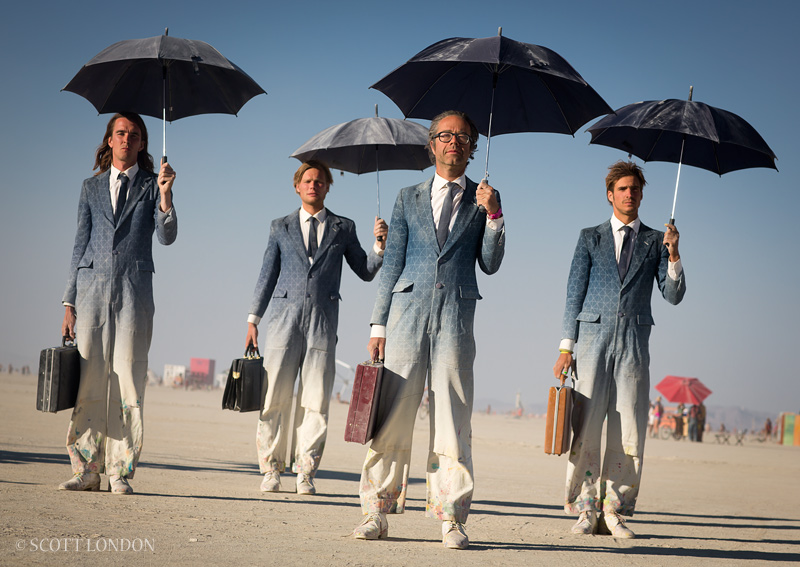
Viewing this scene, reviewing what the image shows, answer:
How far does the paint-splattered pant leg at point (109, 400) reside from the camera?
271 inches

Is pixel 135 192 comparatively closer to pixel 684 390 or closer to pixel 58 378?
pixel 58 378

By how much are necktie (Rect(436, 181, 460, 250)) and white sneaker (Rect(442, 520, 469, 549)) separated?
170 centimetres

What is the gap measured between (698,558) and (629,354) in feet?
5.11

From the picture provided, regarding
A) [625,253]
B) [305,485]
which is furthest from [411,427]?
[305,485]

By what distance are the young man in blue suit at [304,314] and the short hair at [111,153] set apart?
1582 mm

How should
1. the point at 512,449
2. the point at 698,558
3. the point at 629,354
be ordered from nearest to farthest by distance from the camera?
the point at 698,558 < the point at 629,354 < the point at 512,449

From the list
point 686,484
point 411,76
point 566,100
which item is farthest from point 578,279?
point 686,484

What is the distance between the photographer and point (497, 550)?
5348 mm

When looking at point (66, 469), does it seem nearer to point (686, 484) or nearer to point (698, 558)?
point (698, 558)

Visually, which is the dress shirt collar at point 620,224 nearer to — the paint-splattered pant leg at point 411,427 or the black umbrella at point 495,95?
the black umbrella at point 495,95

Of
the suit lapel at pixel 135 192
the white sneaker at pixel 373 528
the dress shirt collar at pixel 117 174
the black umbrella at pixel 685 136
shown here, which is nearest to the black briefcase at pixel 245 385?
the suit lapel at pixel 135 192

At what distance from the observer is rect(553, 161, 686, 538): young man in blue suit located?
6.60 metres

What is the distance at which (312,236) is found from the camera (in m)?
8.59

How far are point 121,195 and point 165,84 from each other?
106 cm
